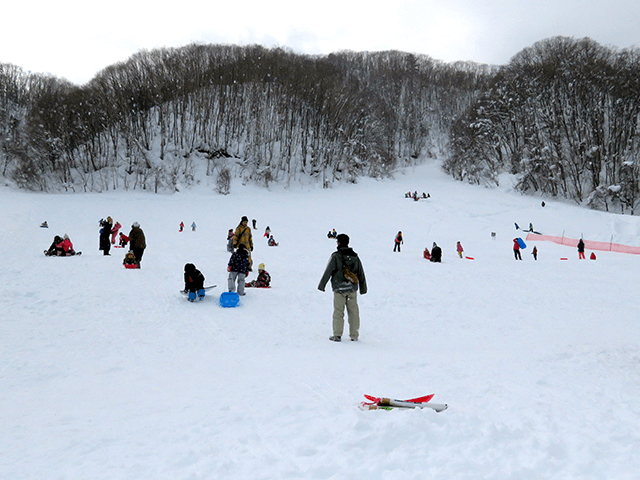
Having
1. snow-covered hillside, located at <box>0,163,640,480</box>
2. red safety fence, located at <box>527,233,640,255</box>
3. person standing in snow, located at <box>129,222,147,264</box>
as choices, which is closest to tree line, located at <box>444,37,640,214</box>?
red safety fence, located at <box>527,233,640,255</box>

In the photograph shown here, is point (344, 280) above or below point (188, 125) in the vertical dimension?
below

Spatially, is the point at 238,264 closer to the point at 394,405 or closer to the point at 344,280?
the point at 344,280

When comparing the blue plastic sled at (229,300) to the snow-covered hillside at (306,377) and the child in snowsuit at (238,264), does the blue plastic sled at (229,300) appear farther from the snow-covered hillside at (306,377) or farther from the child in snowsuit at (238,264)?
the child in snowsuit at (238,264)

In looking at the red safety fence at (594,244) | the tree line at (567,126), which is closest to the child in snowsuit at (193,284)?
the red safety fence at (594,244)

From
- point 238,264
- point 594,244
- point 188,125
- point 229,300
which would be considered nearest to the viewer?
point 229,300

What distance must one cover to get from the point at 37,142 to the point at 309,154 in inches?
1420

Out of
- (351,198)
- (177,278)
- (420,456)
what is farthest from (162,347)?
(351,198)

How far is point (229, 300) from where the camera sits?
27.7 feet

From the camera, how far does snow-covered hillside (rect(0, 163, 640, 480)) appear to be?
276 cm

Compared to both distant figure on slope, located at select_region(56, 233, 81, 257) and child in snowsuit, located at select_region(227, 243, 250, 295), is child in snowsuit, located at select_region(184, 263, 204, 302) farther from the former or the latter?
distant figure on slope, located at select_region(56, 233, 81, 257)

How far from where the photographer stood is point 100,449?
9.61 feet

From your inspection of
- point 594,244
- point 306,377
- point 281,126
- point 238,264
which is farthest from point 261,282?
point 281,126

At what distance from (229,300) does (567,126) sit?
59366 millimetres

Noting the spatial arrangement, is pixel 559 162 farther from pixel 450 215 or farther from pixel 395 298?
pixel 395 298
